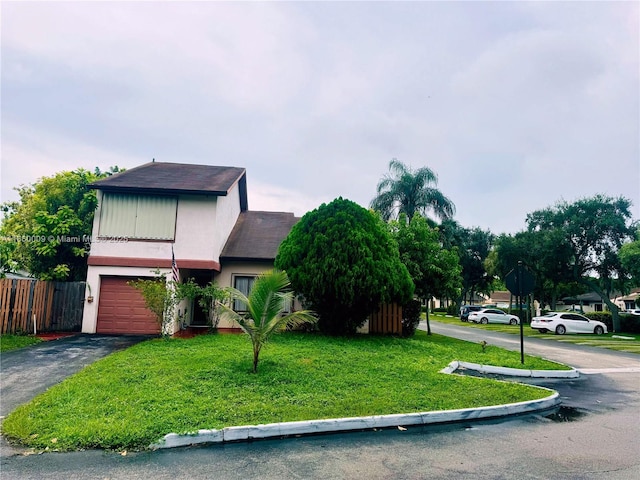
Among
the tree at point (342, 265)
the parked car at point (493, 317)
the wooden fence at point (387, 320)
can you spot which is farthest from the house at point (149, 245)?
the parked car at point (493, 317)

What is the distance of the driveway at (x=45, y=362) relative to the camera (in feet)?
23.6

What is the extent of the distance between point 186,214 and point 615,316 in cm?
3151

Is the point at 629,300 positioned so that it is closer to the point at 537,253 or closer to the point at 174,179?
the point at 537,253

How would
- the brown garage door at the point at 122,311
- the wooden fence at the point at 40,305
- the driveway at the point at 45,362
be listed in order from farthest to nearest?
the brown garage door at the point at 122,311, the wooden fence at the point at 40,305, the driveway at the point at 45,362

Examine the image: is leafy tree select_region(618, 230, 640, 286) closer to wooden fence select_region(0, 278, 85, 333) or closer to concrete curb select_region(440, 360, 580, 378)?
concrete curb select_region(440, 360, 580, 378)

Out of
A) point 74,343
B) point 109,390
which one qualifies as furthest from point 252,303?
point 74,343

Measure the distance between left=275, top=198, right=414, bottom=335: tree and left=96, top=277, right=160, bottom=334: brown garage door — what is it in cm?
528

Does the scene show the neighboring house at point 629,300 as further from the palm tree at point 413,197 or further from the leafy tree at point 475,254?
the palm tree at point 413,197

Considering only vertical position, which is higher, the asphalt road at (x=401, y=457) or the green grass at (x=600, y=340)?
the asphalt road at (x=401, y=457)

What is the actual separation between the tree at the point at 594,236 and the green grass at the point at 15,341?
103 feet

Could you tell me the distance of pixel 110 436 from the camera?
16.6 feet

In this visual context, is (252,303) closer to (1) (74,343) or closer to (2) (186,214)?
(1) (74,343)

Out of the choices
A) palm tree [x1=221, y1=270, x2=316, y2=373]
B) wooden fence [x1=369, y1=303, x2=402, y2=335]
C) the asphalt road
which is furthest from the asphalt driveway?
wooden fence [x1=369, y1=303, x2=402, y2=335]

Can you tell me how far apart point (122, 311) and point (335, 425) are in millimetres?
11483
